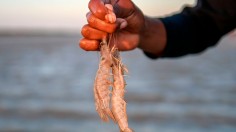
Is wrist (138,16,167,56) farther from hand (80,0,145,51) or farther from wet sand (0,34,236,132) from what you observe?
wet sand (0,34,236,132)

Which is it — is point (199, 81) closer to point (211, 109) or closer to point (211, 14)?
point (211, 109)

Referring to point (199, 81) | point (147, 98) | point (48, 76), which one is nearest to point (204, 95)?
point (147, 98)

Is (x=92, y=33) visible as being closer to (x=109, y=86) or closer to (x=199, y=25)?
(x=109, y=86)

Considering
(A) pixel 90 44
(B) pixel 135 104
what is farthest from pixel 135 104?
(A) pixel 90 44

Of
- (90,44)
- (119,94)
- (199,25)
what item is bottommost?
(119,94)

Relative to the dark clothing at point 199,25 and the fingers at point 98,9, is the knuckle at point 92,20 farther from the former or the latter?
the dark clothing at point 199,25

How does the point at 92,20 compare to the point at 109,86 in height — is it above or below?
above

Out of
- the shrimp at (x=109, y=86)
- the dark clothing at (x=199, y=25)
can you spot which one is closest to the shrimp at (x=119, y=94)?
the shrimp at (x=109, y=86)
